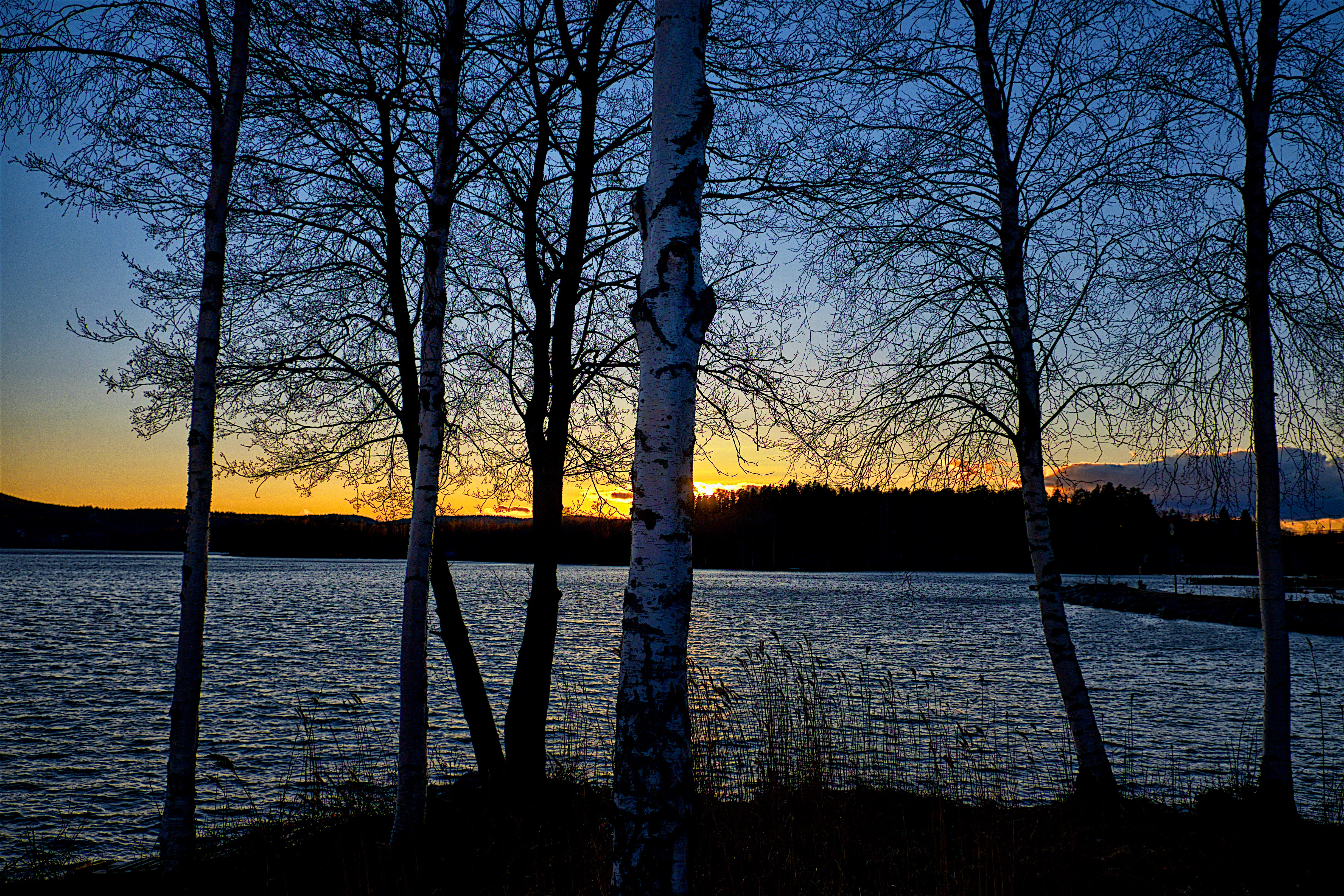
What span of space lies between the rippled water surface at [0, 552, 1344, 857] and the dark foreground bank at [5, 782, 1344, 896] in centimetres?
253

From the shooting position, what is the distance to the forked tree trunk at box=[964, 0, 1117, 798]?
775 centimetres

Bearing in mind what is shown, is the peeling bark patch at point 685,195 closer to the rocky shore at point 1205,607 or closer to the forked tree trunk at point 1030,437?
the forked tree trunk at point 1030,437

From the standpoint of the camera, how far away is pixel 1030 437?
7977 mm

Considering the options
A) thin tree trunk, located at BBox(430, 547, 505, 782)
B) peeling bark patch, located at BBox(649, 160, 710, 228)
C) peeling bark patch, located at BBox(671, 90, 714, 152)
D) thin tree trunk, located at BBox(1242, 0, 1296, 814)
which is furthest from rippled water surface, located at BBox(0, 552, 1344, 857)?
peeling bark patch, located at BBox(671, 90, 714, 152)

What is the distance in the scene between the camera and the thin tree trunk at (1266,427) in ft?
23.7

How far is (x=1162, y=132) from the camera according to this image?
25.1 ft

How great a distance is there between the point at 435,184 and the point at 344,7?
8.72ft

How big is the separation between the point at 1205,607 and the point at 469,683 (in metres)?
50.4

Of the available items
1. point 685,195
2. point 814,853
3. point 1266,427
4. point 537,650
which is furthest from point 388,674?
point 685,195

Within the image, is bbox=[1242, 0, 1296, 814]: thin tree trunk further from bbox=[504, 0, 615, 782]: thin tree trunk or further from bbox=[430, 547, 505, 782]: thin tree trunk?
bbox=[430, 547, 505, 782]: thin tree trunk

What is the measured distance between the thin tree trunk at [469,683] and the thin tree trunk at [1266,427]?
7836mm

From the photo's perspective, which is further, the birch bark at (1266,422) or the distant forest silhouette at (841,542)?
the distant forest silhouette at (841,542)

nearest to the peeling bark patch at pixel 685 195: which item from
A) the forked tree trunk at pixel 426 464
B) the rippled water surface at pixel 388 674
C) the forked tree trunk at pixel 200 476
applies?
the forked tree trunk at pixel 426 464

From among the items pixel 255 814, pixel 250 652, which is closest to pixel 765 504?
pixel 250 652
